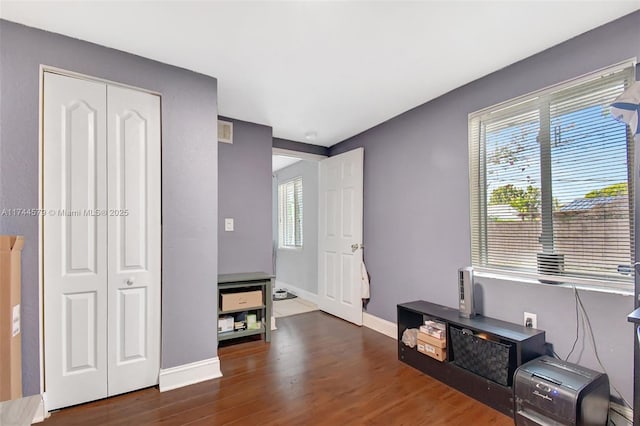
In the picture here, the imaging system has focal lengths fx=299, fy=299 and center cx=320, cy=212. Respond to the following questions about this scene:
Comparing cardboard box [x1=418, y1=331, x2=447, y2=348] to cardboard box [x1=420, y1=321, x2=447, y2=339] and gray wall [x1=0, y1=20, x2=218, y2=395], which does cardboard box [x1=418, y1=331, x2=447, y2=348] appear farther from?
gray wall [x1=0, y1=20, x2=218, y2=395]

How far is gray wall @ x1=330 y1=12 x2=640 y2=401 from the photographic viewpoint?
5.90 ft

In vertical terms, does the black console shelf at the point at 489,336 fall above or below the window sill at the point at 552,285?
below

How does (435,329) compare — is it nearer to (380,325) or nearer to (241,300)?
(380,325)

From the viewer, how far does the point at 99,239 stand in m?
2.05

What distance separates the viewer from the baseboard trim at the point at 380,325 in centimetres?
326

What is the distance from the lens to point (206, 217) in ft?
7.95

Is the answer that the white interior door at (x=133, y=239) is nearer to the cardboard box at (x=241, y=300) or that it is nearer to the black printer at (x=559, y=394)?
the cardboard box at (x=241, y=300)

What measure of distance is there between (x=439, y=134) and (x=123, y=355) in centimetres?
317

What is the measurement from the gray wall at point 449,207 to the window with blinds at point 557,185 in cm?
10

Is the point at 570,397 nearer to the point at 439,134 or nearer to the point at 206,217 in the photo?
the point at 439,134

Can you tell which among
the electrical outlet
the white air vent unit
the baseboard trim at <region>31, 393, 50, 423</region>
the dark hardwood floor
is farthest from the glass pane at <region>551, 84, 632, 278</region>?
the baseboard trim at <region>31, 393, 50, 423</region>

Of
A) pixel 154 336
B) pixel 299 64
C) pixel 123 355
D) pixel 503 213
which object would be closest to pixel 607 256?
pixel 503 213

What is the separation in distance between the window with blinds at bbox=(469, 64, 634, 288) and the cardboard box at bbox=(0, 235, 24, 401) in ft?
10.3

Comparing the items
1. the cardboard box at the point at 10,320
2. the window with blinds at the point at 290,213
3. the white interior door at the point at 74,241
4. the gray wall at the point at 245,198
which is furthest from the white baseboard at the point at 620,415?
the window with blinds at the point at 290,213
